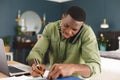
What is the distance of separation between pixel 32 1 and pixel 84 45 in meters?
4.94

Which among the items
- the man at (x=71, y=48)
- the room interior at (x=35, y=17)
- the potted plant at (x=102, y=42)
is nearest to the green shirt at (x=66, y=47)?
the man at (x=71, y=48)

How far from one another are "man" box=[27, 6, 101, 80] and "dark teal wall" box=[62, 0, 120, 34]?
152 inches

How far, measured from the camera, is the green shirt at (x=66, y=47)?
1537 millimetres

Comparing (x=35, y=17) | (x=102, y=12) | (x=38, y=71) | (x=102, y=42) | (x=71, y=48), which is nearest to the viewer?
(x=38, y=71)

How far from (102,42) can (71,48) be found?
375cm

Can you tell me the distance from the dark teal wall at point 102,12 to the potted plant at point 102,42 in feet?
1.17

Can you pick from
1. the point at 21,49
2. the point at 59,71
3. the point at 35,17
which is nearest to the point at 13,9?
the point at 35,17

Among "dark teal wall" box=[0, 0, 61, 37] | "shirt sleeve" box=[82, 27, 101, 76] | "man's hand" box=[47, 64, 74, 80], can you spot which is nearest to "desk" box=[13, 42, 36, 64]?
"dark teal wall" box=[0, 0, 61, 37]

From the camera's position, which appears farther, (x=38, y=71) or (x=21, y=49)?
(x=21, y=49)

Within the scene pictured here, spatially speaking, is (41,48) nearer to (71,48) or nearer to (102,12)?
(71,48)

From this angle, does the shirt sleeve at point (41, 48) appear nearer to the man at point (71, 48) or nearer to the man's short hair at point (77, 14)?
the man at point (71, 48)

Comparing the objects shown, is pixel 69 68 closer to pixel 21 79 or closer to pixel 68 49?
pixel 21 79

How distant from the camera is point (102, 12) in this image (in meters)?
5.64

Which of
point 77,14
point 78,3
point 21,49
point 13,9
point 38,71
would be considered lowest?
point 21,49
